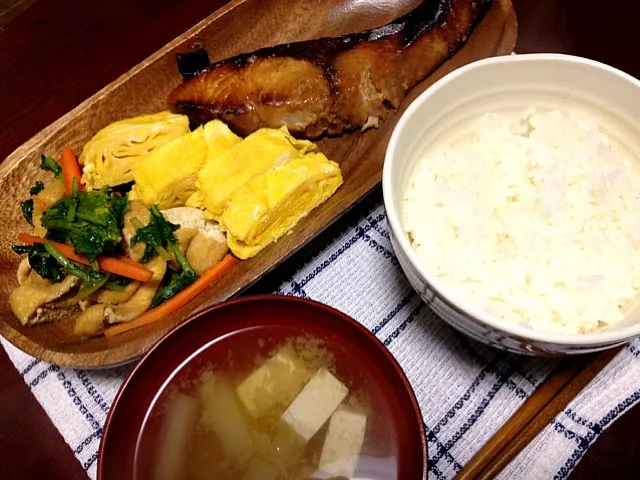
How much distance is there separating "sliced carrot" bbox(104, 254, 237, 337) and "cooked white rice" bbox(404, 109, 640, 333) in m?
0.55

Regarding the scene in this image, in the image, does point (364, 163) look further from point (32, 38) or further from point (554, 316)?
point (32, 38)

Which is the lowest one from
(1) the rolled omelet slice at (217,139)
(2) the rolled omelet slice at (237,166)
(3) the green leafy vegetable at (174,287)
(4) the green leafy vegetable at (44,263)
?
(3) the green leafy vegetable at (174,287)

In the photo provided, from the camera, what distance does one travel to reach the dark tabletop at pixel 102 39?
195cm

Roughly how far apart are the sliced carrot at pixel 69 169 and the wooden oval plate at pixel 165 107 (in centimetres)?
5

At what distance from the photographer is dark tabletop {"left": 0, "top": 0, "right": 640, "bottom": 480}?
1953mm

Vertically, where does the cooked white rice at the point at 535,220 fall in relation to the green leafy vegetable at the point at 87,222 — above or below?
below

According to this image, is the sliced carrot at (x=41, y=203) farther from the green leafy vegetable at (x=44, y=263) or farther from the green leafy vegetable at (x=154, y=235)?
the green leafy vegetable at (x=154, y=235)

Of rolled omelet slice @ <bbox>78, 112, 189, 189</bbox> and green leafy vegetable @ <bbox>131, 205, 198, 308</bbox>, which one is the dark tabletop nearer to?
rolled omelet slice @ <bbox>78, 112, 189, 189</bbox>

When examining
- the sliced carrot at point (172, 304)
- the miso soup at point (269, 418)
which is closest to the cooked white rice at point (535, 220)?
the miso soup at point (269, 418)

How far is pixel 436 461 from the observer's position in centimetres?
129

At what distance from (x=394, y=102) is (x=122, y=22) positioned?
1085mm

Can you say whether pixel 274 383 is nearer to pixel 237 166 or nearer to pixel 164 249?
pixel 164 249

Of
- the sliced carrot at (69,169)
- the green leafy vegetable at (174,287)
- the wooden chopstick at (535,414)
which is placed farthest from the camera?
the sliced carrot at (69,169)

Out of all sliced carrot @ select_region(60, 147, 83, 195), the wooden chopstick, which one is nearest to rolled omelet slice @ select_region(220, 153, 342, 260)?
sliced carrot @ select_region(60, 147, 83, 195)
